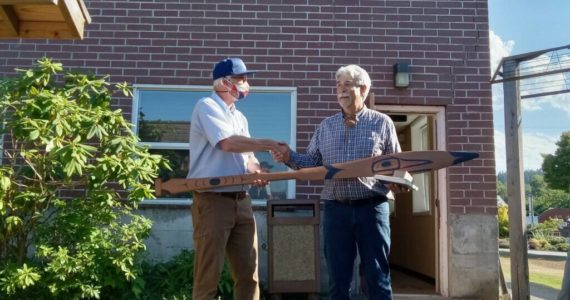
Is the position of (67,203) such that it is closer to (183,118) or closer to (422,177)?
(183,118)

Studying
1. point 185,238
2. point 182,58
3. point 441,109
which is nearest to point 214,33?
point 182,58

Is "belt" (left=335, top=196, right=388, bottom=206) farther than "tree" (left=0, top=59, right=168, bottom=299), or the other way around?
"tree" (left=0, top=59, right=168, bottom=299)

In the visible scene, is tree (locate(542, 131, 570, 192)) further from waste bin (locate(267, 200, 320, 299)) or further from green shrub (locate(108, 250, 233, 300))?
green shrub (locate(108, 250, 233, 300))

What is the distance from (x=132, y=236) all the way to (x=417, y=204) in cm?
408

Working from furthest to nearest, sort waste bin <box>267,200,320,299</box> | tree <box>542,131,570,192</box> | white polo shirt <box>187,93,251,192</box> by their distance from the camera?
tree <box>542,131,570,192</box> < waste bin <box>267,200,320,299</box> < white polo shirt <box>187,93,251,192</box>

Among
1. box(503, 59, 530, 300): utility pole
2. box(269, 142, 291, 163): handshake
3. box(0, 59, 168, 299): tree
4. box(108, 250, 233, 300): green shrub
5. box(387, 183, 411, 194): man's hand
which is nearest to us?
box(387, 183, 411, 194): man's hand

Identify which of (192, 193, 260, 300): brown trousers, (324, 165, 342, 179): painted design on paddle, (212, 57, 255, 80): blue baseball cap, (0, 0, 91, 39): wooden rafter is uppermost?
(0, 0, 91, 39): wooden rafter

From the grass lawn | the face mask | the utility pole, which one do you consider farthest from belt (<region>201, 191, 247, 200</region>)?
the grass lawn

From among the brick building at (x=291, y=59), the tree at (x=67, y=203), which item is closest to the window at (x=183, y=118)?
the brick building at (x=291, y=59)

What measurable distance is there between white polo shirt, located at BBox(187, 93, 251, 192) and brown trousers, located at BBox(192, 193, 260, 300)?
111mm

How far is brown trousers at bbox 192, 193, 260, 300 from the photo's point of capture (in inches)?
118

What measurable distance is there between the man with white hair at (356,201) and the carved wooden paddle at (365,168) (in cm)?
13

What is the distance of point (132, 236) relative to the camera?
479 cm

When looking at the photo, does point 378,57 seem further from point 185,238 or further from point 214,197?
point 214,197
